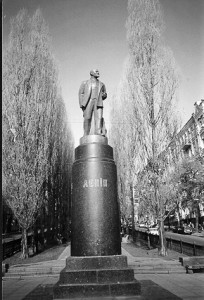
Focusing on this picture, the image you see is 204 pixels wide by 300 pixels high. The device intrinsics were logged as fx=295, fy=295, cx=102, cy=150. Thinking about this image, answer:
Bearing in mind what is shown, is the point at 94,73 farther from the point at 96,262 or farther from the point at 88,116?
the point at 96,262

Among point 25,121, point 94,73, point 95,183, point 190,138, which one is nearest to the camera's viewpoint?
point 95,183

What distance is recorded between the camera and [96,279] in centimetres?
625


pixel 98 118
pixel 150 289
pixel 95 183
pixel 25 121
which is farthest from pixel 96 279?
pixel 25 121

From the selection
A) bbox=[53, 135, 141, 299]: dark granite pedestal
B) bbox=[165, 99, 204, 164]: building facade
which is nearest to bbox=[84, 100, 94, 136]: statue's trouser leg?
bbox=[53, 135, 141, 299]: dark granite pedestal

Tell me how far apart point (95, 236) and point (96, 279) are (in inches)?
36.2

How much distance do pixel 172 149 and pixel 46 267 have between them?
9.11 meters

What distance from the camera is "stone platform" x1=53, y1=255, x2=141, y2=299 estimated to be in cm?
603

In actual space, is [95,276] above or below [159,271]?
above

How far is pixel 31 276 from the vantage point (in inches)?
416

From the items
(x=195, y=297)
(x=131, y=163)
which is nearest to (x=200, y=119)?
(x=131, y=163)

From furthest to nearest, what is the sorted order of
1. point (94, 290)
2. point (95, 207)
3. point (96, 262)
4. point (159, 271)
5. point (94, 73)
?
point (159, 271) < point (94, 73) < point (95, 207) < point (96, 262) < point (94, 290)

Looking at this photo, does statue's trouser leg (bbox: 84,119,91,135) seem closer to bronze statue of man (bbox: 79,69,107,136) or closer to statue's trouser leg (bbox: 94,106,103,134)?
bronze statue of man (bbox: 79,69,107,136)

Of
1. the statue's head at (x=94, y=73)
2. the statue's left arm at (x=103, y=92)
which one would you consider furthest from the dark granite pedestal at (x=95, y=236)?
the statue's head at (x=94, y=73)

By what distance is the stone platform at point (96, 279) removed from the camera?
6.03 meters
